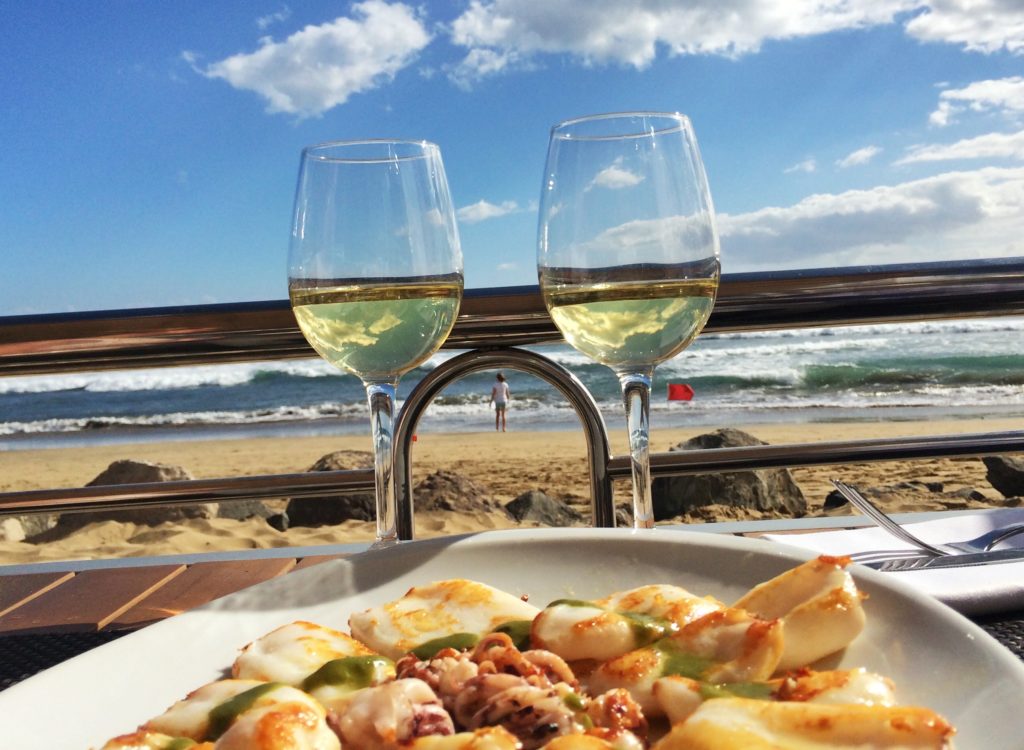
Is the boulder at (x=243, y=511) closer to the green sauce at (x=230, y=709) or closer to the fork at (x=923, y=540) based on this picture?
the fork at (x=923, y=540)

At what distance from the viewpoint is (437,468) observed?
12695mm

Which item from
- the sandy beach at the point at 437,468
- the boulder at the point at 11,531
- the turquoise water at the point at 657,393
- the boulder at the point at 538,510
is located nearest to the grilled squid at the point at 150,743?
the sandy beach at the point at 437,468

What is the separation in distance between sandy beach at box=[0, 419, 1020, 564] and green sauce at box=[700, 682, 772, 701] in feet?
20.2

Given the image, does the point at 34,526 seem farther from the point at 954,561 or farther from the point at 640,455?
the point at 954,561

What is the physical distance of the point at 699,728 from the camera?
1.48 feet

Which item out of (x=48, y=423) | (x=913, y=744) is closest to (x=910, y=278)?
(x=913, y=744)

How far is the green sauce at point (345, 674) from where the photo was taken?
23.2 inches

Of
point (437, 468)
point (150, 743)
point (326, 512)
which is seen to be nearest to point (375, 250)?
point (150, 743)

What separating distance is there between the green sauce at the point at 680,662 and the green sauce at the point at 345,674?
187 millimetres

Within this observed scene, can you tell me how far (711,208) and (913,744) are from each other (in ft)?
2.07

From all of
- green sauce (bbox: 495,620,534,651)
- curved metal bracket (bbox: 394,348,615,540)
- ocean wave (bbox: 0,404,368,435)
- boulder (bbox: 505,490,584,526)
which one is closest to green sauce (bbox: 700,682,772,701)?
green sauce (bbox: 495,620,534,651)

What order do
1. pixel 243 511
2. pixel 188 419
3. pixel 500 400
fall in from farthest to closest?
pixel 188 419 < pixel 500 400 < pixel 243 511

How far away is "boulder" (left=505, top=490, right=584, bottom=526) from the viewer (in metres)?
8.29

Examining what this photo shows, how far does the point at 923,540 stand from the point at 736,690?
0.54 meters
